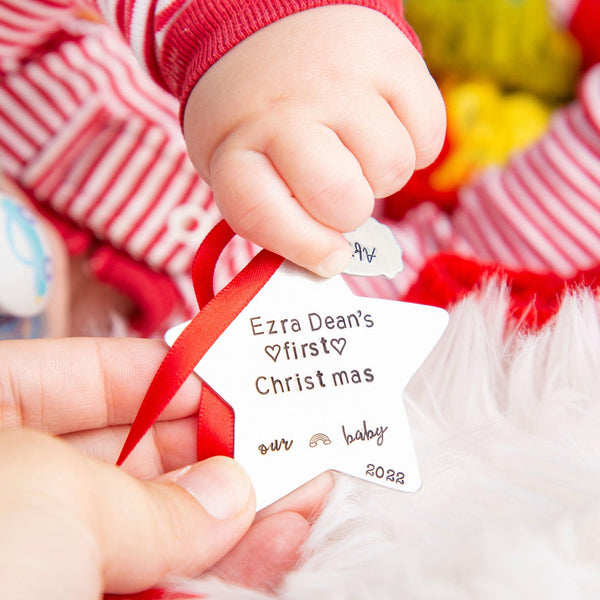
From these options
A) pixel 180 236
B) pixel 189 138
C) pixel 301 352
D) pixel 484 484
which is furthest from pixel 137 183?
pixel 484 484

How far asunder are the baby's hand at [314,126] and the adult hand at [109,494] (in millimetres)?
154

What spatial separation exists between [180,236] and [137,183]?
0.28ft

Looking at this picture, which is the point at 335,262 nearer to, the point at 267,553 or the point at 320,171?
the point at 320,171

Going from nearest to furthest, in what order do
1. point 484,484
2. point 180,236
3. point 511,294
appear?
point 484,484 < point 511,294 < point 180,236

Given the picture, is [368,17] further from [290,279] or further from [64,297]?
[64,297]

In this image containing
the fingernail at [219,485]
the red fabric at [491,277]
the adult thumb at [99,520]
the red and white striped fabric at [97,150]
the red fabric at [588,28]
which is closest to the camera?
the adult thumb at [99,520]

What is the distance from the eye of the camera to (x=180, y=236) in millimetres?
804

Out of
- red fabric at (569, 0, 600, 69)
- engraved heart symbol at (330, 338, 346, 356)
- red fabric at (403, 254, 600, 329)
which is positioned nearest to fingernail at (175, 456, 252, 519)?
engraved heart symbol at (330, 338, 346, 356)

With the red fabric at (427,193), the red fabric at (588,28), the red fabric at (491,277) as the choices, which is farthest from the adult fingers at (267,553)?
the red fabric at (588,28)

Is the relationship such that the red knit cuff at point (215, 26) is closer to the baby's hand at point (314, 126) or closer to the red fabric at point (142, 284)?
the baby's hand at point (314, 126)

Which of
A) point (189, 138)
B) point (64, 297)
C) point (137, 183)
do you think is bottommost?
point (64, 297)

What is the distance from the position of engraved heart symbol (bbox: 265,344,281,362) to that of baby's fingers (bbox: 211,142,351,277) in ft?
0.21

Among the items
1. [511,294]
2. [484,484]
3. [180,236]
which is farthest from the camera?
[180,236]

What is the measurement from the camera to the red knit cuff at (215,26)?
1.60ft
